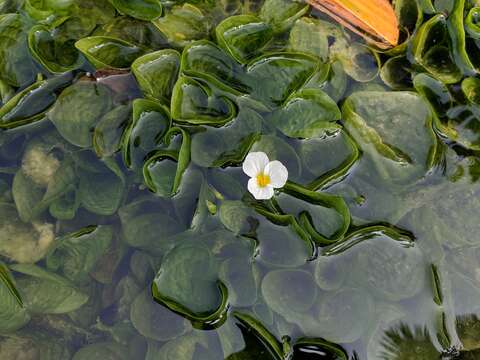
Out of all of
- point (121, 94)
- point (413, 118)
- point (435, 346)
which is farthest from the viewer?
point (121, 94)

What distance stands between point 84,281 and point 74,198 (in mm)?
356

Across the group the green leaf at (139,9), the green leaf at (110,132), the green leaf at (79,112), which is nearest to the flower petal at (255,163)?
the green leaf at (110,132)

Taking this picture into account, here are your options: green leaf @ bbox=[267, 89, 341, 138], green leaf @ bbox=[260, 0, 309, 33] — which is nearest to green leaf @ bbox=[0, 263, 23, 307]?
green leaf @ bbox=[267, 89, 341, 138]

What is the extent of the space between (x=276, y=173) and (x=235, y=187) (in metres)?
0.21

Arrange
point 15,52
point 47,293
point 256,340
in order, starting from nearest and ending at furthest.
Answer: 1. point 256,340
2. point 47,293
3. point 15,52

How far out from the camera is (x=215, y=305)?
2.11 metres

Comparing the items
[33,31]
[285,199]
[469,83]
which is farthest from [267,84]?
[33,31]

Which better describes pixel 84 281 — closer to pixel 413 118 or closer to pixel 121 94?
pixel 121 94

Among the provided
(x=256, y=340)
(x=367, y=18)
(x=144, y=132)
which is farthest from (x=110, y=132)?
(x=367, y=18)

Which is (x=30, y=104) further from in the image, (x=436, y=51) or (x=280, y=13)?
(x=436, y=51)

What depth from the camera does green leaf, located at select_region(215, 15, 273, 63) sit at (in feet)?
7.54

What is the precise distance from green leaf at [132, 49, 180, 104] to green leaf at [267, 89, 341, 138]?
0.50 meters

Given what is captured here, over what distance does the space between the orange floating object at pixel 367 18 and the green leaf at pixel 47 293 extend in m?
1.64

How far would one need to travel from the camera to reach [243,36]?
92.4 inches
